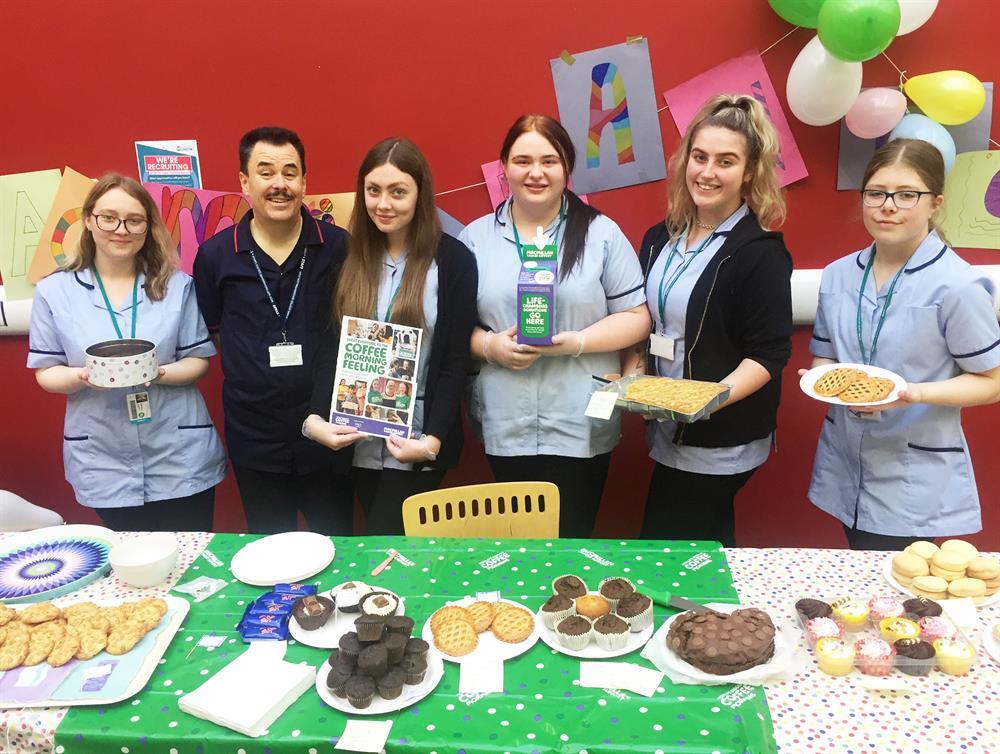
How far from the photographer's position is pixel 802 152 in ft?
9.41

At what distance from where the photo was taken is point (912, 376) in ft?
7.08

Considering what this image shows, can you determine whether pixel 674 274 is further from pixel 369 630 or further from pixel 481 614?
pixel 369 630

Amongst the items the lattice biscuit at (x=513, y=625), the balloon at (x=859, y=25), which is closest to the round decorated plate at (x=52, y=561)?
the lattice biscuit at (x=513, y=625)

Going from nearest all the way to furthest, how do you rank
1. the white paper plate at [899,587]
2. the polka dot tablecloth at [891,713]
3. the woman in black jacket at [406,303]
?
1. the polka dot tablecloth at [891,713]
2. the white paper plate at [899,587]
3. the woman in black jacket at [406,303]

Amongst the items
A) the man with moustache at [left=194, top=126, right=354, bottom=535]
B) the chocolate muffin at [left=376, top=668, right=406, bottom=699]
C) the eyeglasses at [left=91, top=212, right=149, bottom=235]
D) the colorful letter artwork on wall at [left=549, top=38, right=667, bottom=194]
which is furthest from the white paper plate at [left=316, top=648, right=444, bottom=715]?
the colorful letter artwork on wall at [left=549, top=38, right=667, bottom=194]

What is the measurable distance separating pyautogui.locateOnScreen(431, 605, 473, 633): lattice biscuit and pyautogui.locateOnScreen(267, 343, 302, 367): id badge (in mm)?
1107

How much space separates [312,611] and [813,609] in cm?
108

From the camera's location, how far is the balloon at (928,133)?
2.51m

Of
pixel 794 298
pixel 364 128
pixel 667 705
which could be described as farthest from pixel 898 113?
pixel 667 705

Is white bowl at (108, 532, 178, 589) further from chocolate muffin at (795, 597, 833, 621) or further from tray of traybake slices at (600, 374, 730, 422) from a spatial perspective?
chocolate muffin at (795, 597, 833, 621)

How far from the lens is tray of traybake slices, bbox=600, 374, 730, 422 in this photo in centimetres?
203

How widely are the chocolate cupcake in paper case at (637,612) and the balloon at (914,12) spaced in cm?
205

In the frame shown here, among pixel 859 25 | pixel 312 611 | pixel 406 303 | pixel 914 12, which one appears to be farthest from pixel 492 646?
pixel 914 12

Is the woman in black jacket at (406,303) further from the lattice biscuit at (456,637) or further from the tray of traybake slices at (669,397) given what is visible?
the lattice biscuit at (456,637)
